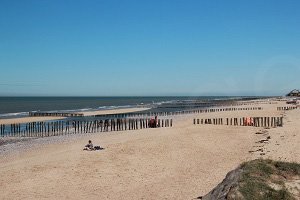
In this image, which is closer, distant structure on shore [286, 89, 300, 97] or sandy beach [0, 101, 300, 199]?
sandy beach [0, 101, 300, 199]

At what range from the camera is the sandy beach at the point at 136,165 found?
641 inches

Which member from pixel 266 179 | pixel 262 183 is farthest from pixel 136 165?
pixel 262 183

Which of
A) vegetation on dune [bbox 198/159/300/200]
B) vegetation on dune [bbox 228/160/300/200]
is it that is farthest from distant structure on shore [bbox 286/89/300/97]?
vegetation on dune [bbox 198/159/300/200]

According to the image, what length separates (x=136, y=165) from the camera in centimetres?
2144

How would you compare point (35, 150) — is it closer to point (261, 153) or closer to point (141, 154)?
point (141, 154)

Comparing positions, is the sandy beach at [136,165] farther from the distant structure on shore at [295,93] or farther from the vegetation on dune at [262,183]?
the distant structure on shore at [295,93]

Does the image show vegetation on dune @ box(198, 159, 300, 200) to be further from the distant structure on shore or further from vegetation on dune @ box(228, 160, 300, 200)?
the distant structure on shore

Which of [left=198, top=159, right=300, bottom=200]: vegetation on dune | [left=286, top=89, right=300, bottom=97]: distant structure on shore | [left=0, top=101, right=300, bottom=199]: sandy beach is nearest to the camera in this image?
[left=198, top=159, right=300, bottom=200]: vegetation on dune

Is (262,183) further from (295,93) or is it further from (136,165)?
(295,93)

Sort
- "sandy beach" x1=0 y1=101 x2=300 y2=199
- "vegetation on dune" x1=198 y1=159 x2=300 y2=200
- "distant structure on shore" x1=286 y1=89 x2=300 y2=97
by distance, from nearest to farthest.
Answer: "vegetation on dune" x1=198 y1=159 x2=300 y2=200
"sandy beach" x1=0 y1=101 x2=300 y2=199
"distant structure on shore" x1=286 y1=89 x2=300 y2=97

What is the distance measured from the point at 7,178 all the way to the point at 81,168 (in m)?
3.95

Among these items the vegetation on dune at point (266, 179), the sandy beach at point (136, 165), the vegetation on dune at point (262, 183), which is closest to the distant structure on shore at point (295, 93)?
the sandy beach at point (136, 165)

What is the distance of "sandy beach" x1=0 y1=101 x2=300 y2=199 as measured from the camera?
641 inches

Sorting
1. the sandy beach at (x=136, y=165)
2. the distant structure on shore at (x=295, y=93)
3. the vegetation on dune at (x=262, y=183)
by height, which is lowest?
the sandy beach at (x=136, y=165)
